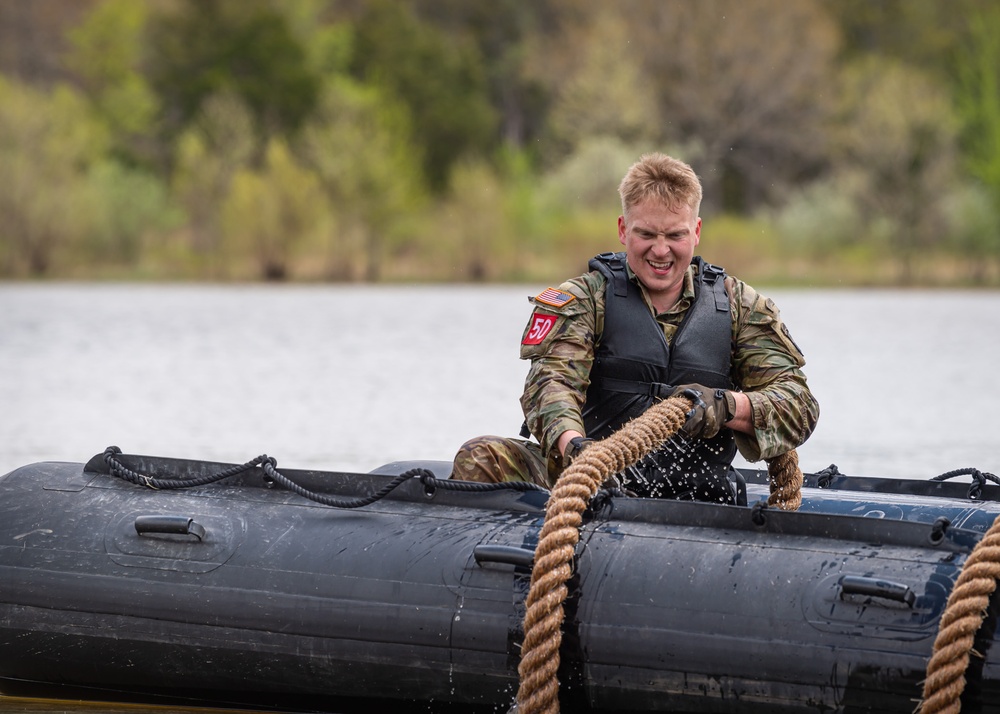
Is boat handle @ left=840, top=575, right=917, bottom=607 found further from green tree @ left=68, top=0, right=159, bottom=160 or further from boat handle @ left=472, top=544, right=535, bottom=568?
green tree @ left=68, top=0, right=159, bottom=160

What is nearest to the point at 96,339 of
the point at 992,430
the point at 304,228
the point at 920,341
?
the point at 920,341

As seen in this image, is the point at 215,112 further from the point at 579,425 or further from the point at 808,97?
the point at 579,425

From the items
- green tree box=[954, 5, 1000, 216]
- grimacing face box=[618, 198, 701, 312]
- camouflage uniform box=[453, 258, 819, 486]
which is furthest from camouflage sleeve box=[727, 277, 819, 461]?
green tree box=[954, 5, 1000, 216]

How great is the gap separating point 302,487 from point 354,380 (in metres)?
10.2

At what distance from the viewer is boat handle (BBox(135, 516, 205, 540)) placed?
4.00m

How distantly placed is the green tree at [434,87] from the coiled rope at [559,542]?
122ft

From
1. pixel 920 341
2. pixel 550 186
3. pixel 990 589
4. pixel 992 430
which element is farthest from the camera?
pixel 550 186

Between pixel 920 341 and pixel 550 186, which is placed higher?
pixel 550 186

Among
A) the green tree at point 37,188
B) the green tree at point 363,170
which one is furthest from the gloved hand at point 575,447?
the green tree at point 363,170

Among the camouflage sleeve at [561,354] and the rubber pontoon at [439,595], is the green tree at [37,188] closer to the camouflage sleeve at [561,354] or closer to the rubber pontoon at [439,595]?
the rubber pontoon at [439,595]

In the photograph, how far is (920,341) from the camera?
19.2 m

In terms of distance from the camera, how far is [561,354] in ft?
13.4

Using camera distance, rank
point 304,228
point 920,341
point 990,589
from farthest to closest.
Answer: point 304,228 → point 920,341 → point 990,589

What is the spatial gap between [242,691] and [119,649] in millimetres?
350
